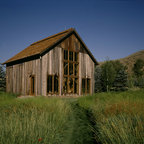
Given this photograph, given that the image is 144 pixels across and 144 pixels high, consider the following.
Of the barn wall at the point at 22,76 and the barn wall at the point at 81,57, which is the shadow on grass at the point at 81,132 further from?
the barn wall at the point at 81,57

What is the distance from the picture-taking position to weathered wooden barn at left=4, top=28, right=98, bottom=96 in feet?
57.6

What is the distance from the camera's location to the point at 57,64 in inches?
730

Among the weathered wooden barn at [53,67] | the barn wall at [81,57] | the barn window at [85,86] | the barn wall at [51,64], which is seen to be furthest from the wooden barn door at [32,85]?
the barn window at [85,86]

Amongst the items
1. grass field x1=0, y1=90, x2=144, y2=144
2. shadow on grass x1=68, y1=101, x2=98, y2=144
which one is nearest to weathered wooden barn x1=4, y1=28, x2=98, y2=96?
grass field x1=0, y1=90, x2=144, y2=144

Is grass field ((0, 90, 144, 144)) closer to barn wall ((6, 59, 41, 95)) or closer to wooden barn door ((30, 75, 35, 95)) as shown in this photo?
barn wall ((6, 59, 41, 95))

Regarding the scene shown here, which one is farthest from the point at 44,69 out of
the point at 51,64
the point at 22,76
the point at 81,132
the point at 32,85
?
the point at 81,132

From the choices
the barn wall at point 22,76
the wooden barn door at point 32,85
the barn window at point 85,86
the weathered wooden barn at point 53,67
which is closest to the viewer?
the weathered wooden barn at point 53,67

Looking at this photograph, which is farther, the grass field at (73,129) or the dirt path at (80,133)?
the dirt path at (80,133)

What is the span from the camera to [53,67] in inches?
716

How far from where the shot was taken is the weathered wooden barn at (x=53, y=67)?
17.5 m

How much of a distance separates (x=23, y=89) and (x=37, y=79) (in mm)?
2978

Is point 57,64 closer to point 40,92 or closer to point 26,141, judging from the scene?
point 40,92

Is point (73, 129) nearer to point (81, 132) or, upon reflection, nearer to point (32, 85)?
point (81, 132)

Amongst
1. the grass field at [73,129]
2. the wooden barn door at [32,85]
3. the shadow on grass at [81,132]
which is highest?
the wooden barn door at [32,85]
